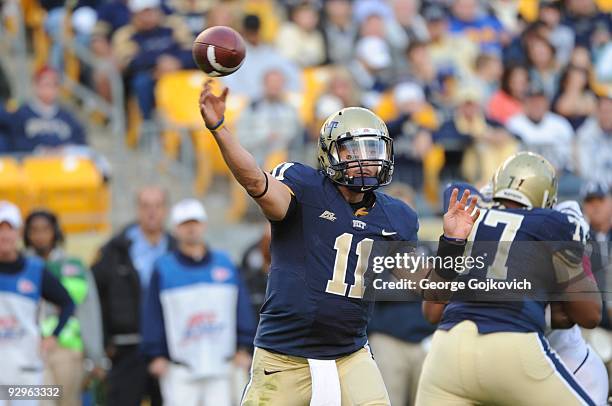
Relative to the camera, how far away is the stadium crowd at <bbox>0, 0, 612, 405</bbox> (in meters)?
8.93

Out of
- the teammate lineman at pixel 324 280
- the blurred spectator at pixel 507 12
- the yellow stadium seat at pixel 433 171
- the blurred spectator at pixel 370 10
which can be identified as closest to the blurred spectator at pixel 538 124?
the yellow stadium seat at pixel 433 171

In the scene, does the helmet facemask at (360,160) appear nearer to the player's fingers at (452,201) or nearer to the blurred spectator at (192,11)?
the player's fingers at (452,201)

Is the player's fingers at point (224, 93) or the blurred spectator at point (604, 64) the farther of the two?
the blurred spectator at point (604, 64)

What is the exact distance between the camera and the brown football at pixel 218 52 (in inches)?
234

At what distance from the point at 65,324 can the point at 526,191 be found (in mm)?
3295

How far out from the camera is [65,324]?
8648 millimetres

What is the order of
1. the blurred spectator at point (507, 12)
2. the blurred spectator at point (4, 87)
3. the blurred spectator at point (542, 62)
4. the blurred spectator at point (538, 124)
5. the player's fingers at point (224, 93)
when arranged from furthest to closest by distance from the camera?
the blurred spectator at point (507, 12) → the blurred spectator at point (542, 62) → the blurred spectator at point (4, 87) → the blurred spectator at point (538, 124) → the player's fingers at point (224, 93)

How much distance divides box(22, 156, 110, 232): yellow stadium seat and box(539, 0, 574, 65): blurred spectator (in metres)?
5.32

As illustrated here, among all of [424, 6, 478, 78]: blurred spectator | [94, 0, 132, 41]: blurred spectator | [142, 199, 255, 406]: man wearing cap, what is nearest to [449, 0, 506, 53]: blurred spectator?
[424, 6, 478, 78]: blurred spectator

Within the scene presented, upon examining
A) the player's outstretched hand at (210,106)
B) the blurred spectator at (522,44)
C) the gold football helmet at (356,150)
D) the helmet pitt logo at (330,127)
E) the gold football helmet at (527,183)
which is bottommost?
the gold football helmet at (527,183)

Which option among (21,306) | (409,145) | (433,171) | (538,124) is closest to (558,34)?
(538,124)

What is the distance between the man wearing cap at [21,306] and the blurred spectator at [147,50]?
3520mm

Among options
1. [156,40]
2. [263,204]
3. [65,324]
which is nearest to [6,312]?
[65,324]

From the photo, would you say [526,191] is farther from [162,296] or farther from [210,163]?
[210,163]
